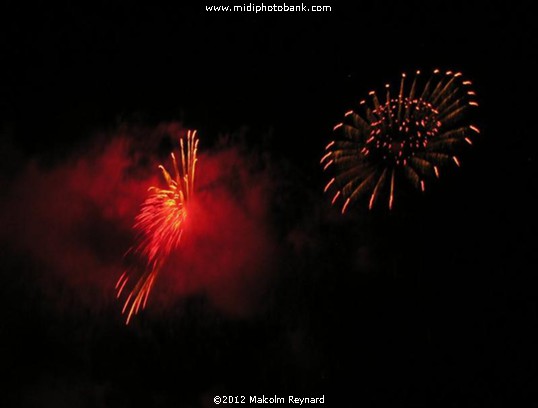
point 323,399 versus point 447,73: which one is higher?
point 447,73

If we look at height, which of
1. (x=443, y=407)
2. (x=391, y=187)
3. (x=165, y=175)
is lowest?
(x=443, y=407)

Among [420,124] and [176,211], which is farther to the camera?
[176,211]

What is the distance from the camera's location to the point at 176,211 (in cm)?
2072

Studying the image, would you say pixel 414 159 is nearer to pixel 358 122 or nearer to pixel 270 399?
pixel 358 122

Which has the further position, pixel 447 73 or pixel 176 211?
pixel 176 211

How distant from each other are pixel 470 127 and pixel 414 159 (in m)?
1.52

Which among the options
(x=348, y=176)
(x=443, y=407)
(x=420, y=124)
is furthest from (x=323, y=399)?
(x=420, y=124)

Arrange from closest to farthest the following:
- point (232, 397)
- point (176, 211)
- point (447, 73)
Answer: point (447, 73) → point (176, 211) → point (232, 397)

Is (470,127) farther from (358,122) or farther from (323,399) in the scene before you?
(323,399)

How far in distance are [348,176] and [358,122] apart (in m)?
1.38

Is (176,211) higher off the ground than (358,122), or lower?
lower

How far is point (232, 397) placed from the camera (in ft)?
88.1

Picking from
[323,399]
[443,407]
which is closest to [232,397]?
[323,399]

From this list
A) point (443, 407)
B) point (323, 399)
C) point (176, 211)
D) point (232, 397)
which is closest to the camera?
point (176, 211)
